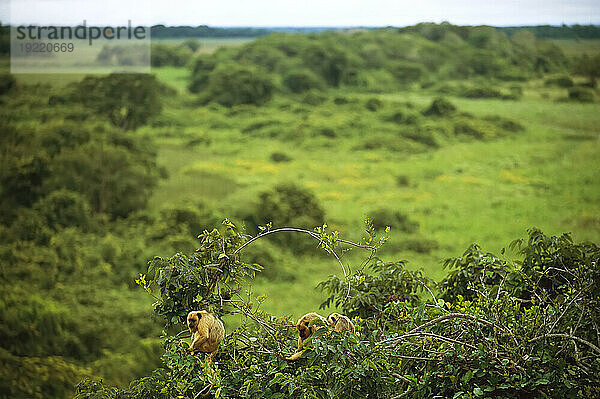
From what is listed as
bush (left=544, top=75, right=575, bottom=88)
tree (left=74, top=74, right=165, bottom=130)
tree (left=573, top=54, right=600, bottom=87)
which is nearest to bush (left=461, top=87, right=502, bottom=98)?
bush (left=544, top=75, right=575, bottom=88)

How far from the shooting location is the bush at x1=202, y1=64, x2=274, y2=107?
955cm

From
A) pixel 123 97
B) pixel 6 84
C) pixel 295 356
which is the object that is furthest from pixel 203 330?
pixel 6 84

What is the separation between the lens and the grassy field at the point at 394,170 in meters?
7.76

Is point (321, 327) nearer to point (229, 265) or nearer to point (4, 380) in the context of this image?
point (229, 265)

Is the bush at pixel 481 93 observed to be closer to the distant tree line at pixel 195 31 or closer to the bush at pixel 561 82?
the bush at pixel 561 82

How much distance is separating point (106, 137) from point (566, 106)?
6040mm

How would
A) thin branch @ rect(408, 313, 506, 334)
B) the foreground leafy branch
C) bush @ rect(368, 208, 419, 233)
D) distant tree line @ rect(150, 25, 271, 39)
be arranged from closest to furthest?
the foreground leafy branch
thin branch @ rect(408, 313, 506, 334)
bush @ rect(368, 208, 419, 233)
distant tree line @ rect(150, 25, 271, 39)

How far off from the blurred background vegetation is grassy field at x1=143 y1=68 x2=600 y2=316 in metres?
0.02

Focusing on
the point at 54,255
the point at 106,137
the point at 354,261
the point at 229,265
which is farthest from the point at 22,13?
the point at 229,265

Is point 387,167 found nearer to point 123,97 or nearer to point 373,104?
point 373,104

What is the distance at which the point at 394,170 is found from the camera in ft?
28.2

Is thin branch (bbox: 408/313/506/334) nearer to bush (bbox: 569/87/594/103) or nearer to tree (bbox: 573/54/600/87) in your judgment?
bush (bbox: 569/87/594/103)

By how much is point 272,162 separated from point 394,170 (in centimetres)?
158

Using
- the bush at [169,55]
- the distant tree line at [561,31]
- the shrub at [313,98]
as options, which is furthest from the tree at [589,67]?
the bush at [169,55]
